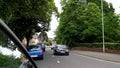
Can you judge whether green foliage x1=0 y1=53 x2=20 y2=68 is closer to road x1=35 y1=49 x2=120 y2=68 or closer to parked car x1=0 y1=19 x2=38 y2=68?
→ parked car x1=0 y1=19 x2=38 y2=68

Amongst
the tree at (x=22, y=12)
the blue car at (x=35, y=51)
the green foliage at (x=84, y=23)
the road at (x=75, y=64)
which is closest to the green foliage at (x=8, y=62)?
the tree at (x=22, y=12)

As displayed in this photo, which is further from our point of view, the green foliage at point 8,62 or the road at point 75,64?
the road at point 75,64

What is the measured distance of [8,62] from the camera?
6.64 ft

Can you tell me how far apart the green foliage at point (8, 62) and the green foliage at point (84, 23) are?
53405 mm

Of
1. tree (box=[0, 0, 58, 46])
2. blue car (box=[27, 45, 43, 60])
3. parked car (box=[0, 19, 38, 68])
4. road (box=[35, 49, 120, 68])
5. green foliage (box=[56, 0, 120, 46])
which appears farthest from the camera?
green foliage (box=[56, 0, 120, 46])

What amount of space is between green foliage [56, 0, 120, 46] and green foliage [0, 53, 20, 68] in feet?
175

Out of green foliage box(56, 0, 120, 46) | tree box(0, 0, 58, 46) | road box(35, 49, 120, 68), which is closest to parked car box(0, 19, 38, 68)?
tree box(0, 0, 58, 46)

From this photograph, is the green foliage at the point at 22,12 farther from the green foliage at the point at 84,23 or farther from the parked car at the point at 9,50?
the parked car at the point at 9,50

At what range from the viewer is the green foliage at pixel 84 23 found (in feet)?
184

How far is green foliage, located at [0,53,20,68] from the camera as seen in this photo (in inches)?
76.8

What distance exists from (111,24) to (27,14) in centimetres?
2759

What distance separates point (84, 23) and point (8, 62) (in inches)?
2234

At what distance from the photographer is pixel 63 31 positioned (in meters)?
66.2

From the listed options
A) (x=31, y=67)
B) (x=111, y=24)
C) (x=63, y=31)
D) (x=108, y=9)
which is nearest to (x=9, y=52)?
(x=31, y=67)
